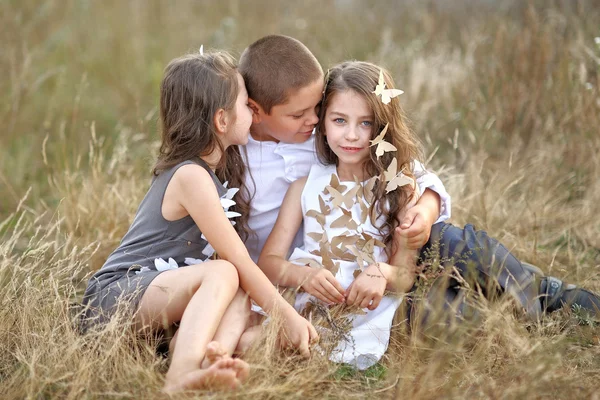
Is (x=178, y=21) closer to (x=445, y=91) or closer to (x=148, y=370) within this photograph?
(x=445, y=91)

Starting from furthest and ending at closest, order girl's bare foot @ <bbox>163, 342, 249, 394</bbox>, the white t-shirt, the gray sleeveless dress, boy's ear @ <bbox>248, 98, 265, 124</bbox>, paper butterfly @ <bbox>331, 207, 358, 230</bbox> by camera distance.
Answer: the white t-shirt → boy's ear @ <bbox>248, 98, 265, 124</bbox> → paper butterfly @ <bbox>331, 207, 358, 230</bbox> → the gray sleeveless dress → girl's bare foot @ <bbox>163, 342, 249, 394</bbox>

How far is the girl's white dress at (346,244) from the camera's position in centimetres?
264

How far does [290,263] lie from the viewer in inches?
108

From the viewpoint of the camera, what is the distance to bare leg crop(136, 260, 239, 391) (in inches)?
82.1

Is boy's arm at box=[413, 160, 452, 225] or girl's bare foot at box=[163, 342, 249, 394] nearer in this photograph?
girl's bare foot at box=[163, 342, 249, 394]

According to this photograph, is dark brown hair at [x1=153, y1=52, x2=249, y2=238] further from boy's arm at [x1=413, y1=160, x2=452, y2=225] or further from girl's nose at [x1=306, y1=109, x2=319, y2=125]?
boy's arm at [x1=413, y1=160, x2=452, y2=225]

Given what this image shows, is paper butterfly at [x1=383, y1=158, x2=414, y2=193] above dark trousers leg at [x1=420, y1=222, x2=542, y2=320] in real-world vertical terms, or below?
above

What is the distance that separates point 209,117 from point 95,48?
4.17 m

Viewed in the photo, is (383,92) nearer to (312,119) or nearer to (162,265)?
(312,119)

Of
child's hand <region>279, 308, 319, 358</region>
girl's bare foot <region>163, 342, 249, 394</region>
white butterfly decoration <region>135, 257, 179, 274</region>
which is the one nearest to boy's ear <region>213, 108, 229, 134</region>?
white butterfly decoration <region>135, 257, 179, 274</region>

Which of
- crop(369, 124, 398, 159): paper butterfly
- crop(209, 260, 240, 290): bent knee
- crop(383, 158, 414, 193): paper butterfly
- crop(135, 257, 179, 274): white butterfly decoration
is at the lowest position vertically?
crop(135, 257, 179, 274): white butterfly decoration

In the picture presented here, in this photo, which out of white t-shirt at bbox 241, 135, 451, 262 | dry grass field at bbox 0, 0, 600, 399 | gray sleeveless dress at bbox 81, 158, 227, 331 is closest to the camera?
dry grass field at bbox 0, 0, 600, 399

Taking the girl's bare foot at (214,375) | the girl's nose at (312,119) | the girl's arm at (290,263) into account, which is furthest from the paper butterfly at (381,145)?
the girl's bare foot at (214,375)

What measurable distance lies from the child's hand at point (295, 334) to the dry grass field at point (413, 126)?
0.17 feet
